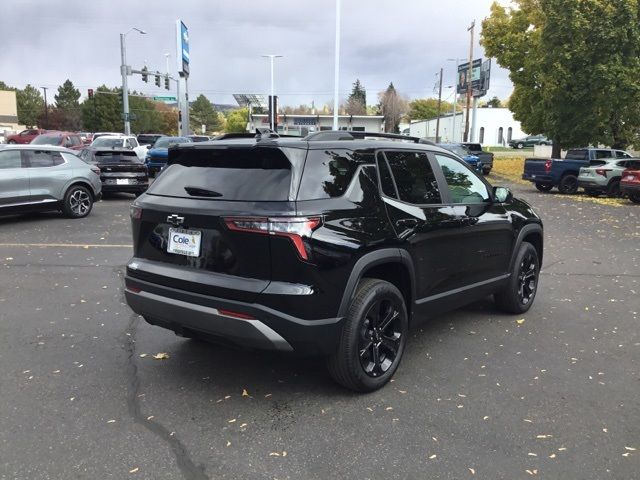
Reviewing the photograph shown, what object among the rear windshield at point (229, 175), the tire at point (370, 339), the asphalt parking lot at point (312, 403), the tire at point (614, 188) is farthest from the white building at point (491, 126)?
the rear windshield at point (229, 175)

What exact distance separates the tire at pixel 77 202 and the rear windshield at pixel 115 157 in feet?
10.5

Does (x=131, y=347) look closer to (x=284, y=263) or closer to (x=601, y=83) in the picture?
(x=284, y=263)

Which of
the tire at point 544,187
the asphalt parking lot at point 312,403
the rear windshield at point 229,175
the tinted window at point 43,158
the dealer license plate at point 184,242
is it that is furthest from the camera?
A: the tire at point 544,187

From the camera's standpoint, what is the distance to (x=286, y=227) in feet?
10.8

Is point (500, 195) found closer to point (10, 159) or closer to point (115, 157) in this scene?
point (10, 159)

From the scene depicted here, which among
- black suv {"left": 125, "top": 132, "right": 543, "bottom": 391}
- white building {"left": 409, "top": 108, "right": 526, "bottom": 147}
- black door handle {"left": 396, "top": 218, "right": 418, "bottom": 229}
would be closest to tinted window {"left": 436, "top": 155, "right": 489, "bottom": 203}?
black suv {"left": 125, "top": 132, "right": 543, "bottom": 391}

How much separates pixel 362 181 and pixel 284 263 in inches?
36.2

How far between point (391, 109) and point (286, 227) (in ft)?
338

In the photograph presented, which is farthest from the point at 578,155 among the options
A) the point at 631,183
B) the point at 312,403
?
the point at 312,403

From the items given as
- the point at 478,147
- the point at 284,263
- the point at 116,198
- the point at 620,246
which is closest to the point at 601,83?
the point at 478,147

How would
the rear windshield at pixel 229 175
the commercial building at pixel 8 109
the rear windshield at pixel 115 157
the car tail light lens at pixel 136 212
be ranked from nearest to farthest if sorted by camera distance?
1. the rear windshield at pixel 229 175
2. the car tail light lens at pixel 136 212
3. the rear windshield at pixel 115 157
4. the commercial building at pixel 8 109

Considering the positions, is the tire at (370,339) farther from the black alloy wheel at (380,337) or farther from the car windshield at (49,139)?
the car windshield at (49,139)

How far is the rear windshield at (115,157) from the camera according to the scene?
15.3 m

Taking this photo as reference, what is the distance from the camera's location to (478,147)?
31.9 metres
